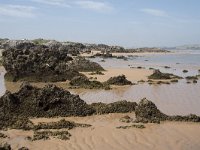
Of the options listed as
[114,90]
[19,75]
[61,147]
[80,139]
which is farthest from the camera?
[19,75]

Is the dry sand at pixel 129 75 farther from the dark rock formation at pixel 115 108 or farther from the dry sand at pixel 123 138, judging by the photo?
the dry sand at pixel 123 138

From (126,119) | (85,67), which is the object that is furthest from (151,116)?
(85,67)

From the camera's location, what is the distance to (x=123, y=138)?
11039mm

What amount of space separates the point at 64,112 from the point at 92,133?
8.98ft

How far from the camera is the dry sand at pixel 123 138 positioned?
A: 33.7 ft

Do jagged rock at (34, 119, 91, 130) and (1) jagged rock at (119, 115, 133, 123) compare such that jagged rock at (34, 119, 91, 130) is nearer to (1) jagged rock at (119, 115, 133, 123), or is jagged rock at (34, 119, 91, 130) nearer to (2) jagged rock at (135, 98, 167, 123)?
(1) jagged rock at (119, 115, 133, 123)

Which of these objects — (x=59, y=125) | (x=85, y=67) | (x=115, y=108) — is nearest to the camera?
(x=59, y=125)

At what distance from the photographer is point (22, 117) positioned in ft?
43.6

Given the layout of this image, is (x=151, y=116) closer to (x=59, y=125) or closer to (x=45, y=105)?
(x=59, y=125)

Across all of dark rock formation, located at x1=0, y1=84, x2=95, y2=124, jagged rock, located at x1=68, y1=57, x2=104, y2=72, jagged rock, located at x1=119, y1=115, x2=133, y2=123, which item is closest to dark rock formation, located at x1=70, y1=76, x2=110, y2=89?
dark rock formation, located at x1=0, y1=84, x2=95, y2=124

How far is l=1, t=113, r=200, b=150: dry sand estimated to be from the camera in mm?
10266

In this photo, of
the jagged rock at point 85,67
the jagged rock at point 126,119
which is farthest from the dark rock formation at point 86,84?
the jagged rock at point 85,67

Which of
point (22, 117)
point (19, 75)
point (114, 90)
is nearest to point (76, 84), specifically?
point (114, 90)

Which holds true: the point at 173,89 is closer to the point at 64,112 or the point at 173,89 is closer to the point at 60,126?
the point at 64,112
